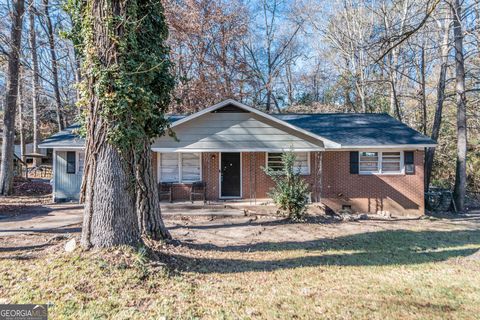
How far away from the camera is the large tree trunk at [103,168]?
460cm

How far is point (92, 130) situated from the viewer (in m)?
4.70

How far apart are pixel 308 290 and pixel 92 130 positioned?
4.27 meters

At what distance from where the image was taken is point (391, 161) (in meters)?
11.9

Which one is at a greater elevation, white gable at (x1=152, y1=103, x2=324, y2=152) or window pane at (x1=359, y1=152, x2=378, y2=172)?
white gable at (x1=152, y1=103, x2=324, y2=152)

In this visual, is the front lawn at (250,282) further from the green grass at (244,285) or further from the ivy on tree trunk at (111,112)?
the ivy on tree trunk at (111,112)

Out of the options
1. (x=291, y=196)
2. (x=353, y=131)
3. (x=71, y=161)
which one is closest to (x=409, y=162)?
(x=353, y=131)

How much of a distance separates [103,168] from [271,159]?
856cm

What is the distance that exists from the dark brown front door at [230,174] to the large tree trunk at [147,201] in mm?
6741

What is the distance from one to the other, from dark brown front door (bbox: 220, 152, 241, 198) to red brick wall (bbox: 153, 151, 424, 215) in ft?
0.82

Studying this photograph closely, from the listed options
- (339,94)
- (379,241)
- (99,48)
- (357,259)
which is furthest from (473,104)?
(99,48)

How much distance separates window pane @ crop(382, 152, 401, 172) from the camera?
1184 centimetres

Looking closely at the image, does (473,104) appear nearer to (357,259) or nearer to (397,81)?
(397,81)

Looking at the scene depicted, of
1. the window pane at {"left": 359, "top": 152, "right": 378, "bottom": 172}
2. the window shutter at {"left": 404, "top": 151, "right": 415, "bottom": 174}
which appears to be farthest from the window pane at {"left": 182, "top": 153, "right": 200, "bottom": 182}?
the window shutter at {"left": 404, "top": 151, "right": 415, "bottom": 174}

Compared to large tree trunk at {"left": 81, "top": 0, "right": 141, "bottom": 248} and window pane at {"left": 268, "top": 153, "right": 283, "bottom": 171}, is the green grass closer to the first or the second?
large tree trunk at {"left": 81, "top": 0, "right": 141, "bottom": 248}
